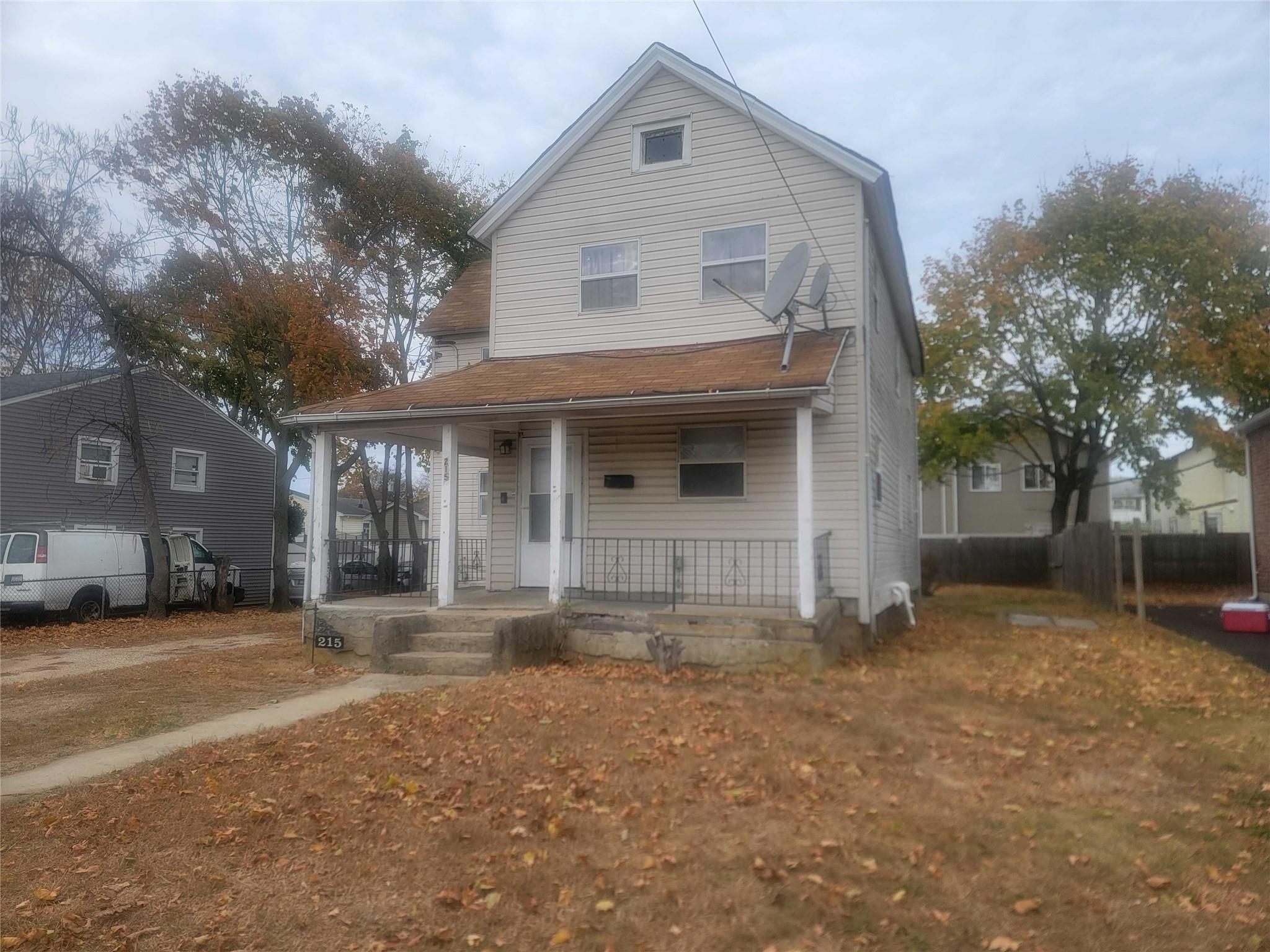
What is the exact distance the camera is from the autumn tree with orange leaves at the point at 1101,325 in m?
24.6

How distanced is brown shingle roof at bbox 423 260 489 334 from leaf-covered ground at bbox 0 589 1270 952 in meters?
9.42

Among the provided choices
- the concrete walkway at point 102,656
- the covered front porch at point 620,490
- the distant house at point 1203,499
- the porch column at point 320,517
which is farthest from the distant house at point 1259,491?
the concrete walkway at point 102,656

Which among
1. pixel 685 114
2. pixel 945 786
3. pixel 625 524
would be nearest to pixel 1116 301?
pixel 685 114

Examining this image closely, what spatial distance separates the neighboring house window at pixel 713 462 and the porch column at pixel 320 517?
4576 mm

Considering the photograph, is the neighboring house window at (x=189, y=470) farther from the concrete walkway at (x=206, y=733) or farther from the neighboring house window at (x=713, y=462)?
the neighboring house window at (x=713, y=462)

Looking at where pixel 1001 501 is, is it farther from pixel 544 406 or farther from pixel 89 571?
pixel 89 571

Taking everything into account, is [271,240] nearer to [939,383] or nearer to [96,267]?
[96,267]

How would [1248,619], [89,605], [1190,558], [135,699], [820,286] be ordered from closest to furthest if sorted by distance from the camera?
[135,699] → [820,286] → [1248,619] → [89,605] → [1190,558]

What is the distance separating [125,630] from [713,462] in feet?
39.2

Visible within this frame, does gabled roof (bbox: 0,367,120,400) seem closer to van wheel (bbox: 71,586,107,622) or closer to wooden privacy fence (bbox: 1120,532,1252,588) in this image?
van wheel (bbox: 71,586,107,622)

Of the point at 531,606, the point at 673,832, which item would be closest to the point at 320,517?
the point at 531,606

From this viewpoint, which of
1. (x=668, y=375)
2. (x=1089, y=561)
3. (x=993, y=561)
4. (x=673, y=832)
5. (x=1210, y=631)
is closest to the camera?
(x=673, y=832)

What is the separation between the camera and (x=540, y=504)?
12.3 m

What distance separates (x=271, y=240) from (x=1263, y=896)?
24.6m
